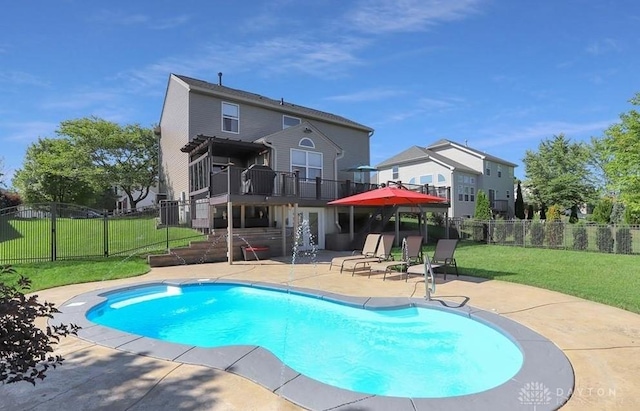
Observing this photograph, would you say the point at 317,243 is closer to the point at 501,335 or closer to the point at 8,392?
the point at 501,335

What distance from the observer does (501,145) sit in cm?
4244

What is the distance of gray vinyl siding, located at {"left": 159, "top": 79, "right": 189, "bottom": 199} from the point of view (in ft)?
62.7

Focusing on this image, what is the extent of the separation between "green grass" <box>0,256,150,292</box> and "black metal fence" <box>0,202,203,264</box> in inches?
36.9

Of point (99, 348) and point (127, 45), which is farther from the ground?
point (127, 45)

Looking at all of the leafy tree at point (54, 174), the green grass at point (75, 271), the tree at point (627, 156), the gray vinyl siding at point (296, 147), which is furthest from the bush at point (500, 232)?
the leafy tree at point (54, 174)

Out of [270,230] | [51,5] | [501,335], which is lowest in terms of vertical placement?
[501,335]

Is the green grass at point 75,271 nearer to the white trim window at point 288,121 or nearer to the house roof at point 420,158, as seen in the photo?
the white trim window at point 288,121

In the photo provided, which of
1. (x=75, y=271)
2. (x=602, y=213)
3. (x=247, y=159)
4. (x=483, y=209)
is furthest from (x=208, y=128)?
(x=602, y=213)

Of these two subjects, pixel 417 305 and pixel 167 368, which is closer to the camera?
pixel 167 368

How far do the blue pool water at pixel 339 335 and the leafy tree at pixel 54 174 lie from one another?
25.1 metres

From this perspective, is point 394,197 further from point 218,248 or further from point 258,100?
point 258,100

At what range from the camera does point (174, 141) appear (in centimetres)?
2102

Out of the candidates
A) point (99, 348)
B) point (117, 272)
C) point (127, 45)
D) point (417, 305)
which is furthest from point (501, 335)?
point (127, 45)

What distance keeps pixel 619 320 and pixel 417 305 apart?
10.9ft
